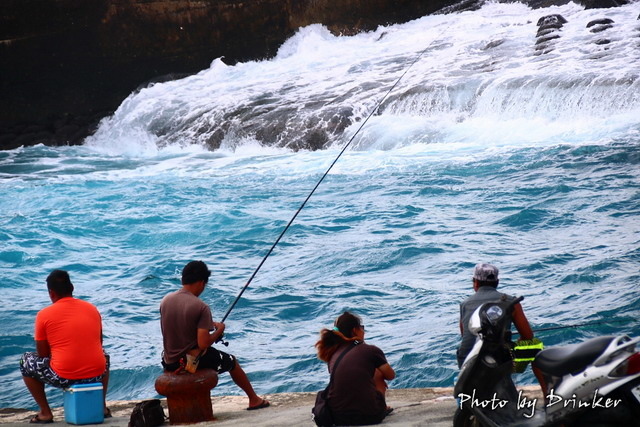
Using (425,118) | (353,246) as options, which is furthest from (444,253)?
(425,118)

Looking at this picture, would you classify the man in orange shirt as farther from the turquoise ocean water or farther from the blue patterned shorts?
the turquoise ocean water

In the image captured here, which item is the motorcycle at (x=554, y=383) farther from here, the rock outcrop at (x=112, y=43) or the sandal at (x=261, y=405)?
the rock outcrop at (x=112, y=43)

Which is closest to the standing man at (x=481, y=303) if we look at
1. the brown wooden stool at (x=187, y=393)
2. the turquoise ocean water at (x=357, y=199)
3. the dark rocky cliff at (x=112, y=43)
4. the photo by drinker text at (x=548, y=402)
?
the photo by drinker text at (x=548, y=402)

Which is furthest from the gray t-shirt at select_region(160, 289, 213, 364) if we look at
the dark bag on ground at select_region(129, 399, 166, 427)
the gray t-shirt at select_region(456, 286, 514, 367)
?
the gray t-shirt at select_region(456, 286, 514, 367)

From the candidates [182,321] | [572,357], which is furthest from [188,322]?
[572,357]

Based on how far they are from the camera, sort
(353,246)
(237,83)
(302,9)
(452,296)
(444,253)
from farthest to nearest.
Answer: (302,9)
(237,83)
(353,246)
(444,253)
(452,296)

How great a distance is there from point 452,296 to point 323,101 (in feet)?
41.0

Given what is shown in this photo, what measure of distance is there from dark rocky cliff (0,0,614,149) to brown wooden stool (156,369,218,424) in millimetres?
20332

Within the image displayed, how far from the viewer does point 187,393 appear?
18.4ft

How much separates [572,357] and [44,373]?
3.48 metres

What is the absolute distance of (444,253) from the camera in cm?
1101

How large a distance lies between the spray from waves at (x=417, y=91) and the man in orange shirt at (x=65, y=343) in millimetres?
12029

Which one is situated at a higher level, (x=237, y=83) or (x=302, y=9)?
(x=302, y=9)

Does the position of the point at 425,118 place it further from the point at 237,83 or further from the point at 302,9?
the point at 302,9
